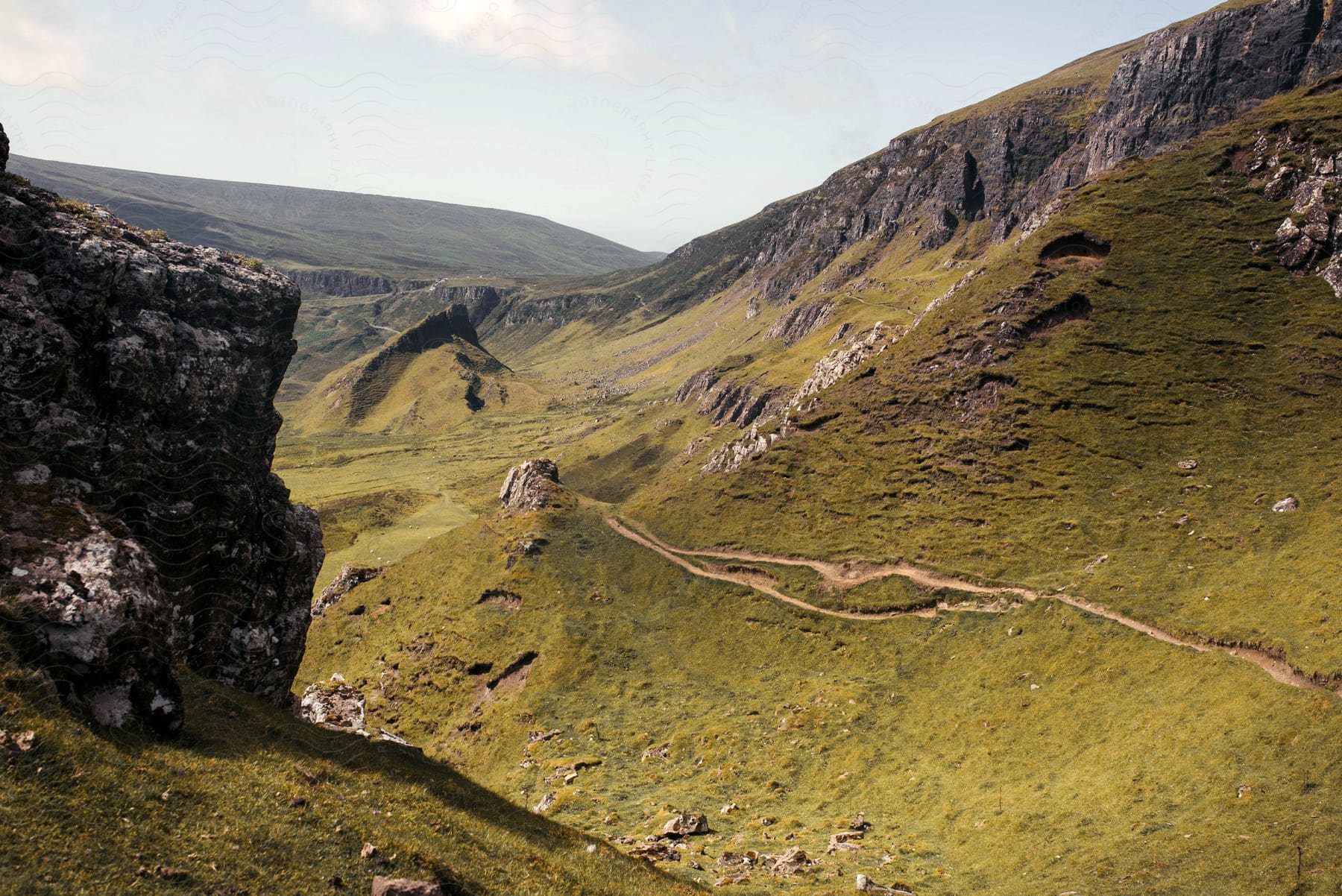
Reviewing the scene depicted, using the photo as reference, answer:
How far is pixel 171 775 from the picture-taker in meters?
22.5

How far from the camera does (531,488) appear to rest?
410ft

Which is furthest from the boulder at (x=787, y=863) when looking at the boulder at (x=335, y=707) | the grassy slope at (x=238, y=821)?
the boulder at (x=335, y=707)

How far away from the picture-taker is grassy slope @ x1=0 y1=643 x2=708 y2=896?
17.8 meters

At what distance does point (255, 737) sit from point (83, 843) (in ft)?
39.2

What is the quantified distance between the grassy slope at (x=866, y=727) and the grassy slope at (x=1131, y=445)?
8693 millimetres

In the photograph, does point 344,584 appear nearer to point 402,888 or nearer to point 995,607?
point 995,607

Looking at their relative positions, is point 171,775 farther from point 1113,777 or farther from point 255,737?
point 1113,777

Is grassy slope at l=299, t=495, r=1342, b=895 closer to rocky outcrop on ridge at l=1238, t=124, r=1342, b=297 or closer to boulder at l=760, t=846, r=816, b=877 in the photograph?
boulder at l=760, t=846, r=816, b=877

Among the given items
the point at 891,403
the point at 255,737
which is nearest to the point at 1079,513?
the point at 891,403

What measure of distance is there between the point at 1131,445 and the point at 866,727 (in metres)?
53.1

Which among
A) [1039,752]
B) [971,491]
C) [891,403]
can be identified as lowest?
[1039,752]

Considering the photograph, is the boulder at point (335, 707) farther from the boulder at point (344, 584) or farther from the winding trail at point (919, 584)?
the boulder at point (344, 584)

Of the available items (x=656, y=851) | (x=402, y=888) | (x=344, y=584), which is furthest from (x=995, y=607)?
(x=344, y=584)

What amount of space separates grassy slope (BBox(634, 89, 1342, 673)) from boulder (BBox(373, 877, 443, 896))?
52.8 m
